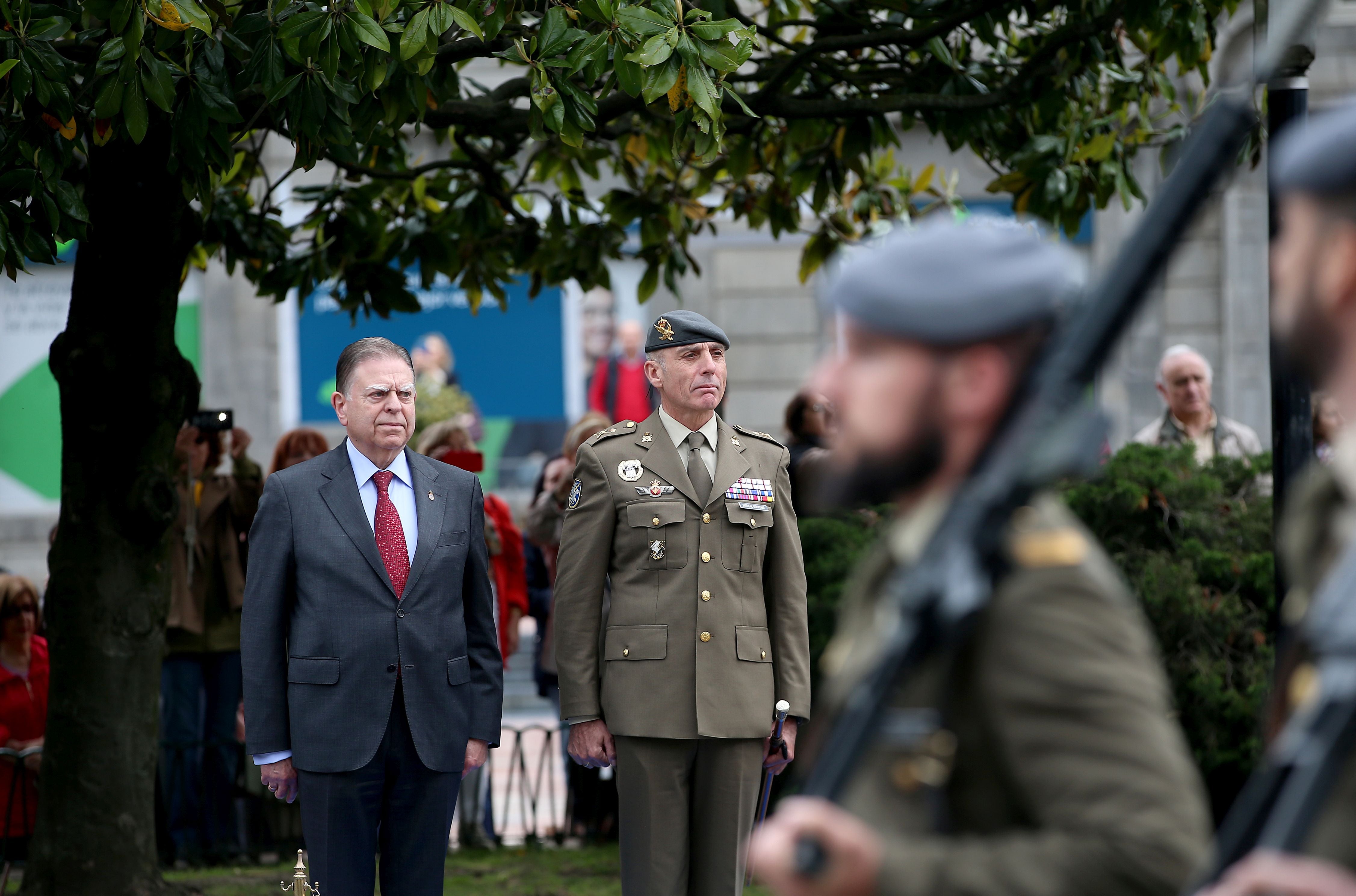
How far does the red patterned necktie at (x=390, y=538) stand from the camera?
183 inches

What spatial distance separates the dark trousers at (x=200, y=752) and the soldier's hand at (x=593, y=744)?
121 inches

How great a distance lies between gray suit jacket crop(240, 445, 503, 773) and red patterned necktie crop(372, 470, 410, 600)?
1.1 inches

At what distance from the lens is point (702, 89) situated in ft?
14.3

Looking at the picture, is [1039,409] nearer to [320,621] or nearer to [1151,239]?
[1151,239]

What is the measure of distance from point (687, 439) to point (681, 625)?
61 cm

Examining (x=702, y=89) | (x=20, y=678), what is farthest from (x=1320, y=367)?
(x=20, y=678)

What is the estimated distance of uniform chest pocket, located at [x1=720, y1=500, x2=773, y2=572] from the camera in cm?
488

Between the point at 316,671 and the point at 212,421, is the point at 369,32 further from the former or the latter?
the point at 212,421

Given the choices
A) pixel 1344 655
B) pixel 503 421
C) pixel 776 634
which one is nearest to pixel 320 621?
pixel 776 634

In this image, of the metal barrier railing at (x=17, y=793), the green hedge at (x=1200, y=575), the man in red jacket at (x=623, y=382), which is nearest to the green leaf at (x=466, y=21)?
the green hedge at (x=1200, y=575)

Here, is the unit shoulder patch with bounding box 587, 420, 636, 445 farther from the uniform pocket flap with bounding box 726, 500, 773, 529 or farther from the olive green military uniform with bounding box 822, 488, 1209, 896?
the olive green military uniform with bounding box 822, 488, 1209, 896

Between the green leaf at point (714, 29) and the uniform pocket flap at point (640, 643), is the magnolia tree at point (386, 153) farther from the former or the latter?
the uniform pocket flap at point (640, 643)

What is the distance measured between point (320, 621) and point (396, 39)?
175 cm

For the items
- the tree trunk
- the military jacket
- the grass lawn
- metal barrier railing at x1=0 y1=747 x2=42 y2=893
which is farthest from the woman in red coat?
the military jacket
